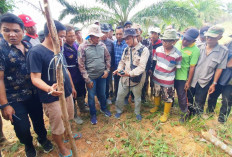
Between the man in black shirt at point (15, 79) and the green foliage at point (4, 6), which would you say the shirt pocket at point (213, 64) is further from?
the green foliage at point (4, 6)

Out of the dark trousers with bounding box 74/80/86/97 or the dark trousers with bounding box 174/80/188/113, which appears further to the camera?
the dark trousers with bounding box 74/80/86/97

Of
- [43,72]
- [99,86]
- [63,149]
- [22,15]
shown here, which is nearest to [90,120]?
[99,86]

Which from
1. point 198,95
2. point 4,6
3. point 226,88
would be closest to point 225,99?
point 226,88

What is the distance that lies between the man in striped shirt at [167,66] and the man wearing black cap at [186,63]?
0.14m

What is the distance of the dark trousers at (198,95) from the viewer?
272 centimetres

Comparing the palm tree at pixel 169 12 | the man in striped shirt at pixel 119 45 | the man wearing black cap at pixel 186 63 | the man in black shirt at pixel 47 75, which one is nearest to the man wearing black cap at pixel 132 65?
the man in striped shirt at pixel 119 45

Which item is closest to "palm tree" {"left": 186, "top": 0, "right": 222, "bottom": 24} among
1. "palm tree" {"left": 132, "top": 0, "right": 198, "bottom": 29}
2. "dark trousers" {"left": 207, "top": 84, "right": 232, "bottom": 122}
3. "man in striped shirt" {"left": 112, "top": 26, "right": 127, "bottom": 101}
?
"palm tree" {"left": 132, "top": 0, "right": 198, "bottom": 29}

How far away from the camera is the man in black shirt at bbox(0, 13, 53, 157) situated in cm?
176

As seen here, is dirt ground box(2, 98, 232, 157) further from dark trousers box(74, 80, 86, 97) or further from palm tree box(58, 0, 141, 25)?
palm tree box(58, 0, 141, 25)

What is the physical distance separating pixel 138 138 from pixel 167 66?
1533 mm

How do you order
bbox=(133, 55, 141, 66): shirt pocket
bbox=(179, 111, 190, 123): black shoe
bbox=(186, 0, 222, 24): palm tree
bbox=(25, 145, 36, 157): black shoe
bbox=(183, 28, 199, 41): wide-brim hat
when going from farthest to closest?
1. bbox=(186, 0, 222, 24): palm tree
2. bbox=(179, 111, 190, 123): black shoe
3. bbox=(133, 55, 141, 66): shirt pocket
4. bbox=(183, 28, 199, 41): wide-brim hat
5. bbox=(25, 145, 36, 157): black shoe

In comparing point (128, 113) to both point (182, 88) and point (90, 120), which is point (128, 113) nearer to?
point (90, 120)

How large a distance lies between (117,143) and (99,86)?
1.28 m

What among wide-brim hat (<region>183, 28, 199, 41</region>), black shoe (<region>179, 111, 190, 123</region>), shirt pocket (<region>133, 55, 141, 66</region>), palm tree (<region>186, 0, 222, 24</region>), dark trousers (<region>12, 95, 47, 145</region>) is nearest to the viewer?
dark trousers (<region>12, 95, 47, 145</region>)
